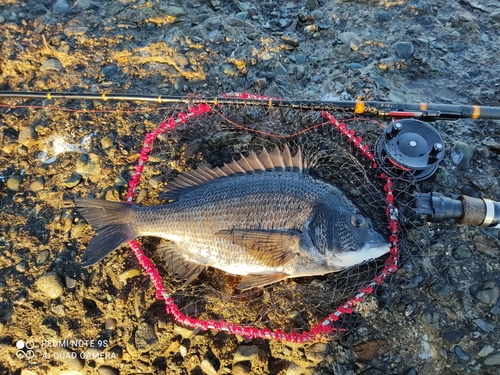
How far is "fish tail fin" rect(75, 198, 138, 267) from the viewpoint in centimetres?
357

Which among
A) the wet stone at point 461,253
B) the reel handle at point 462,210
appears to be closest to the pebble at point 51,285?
the reel handle at point 462,210

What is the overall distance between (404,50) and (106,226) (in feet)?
14.2

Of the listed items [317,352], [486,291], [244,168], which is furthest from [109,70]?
[486,291]

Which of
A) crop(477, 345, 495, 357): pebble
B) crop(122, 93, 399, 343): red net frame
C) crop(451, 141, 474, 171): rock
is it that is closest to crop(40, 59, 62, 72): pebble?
crop(122, 93, 399, 343): red net frame

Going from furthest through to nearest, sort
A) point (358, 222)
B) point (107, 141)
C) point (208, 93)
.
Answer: point (208, 93)
point (107, 141)
point (358, 222)

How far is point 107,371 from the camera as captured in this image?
348 cm

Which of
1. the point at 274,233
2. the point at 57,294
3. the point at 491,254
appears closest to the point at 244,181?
the point at 274,233

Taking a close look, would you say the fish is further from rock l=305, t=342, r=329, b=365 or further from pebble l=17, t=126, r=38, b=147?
pebble l=17, t=126, r=38, b=147

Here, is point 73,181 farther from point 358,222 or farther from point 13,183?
point 358,222

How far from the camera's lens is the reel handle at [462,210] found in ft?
11.3

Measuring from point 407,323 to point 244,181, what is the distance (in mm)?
1946

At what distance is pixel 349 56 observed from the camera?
5309 mm

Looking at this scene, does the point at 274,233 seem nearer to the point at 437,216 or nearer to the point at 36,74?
the point at 437,216

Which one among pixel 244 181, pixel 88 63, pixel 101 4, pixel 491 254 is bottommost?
pixel 491 254
